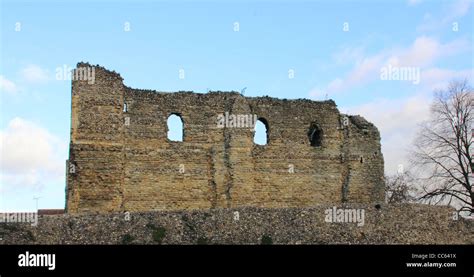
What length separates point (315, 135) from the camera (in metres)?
33.1

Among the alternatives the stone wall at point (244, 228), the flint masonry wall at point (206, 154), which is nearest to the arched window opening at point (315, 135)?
the flint masonry wall at point (206, 154)

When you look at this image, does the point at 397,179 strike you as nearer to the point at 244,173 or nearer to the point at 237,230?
the point at 244,173

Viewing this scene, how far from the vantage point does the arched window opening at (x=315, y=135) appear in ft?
107

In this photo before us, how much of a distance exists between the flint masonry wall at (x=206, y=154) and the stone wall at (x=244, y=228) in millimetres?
5512

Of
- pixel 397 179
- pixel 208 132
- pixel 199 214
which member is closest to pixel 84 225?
pixel 199 214

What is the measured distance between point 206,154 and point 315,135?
5649mm

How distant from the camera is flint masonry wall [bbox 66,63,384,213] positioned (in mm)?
28656

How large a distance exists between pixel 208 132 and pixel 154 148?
2.50 meters

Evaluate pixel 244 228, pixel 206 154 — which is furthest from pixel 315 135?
pixel 244 228

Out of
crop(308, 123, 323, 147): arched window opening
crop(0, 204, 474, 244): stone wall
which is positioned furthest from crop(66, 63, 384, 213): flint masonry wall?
crop(0, 204, 474, 244): stone wall

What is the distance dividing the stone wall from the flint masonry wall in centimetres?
551
